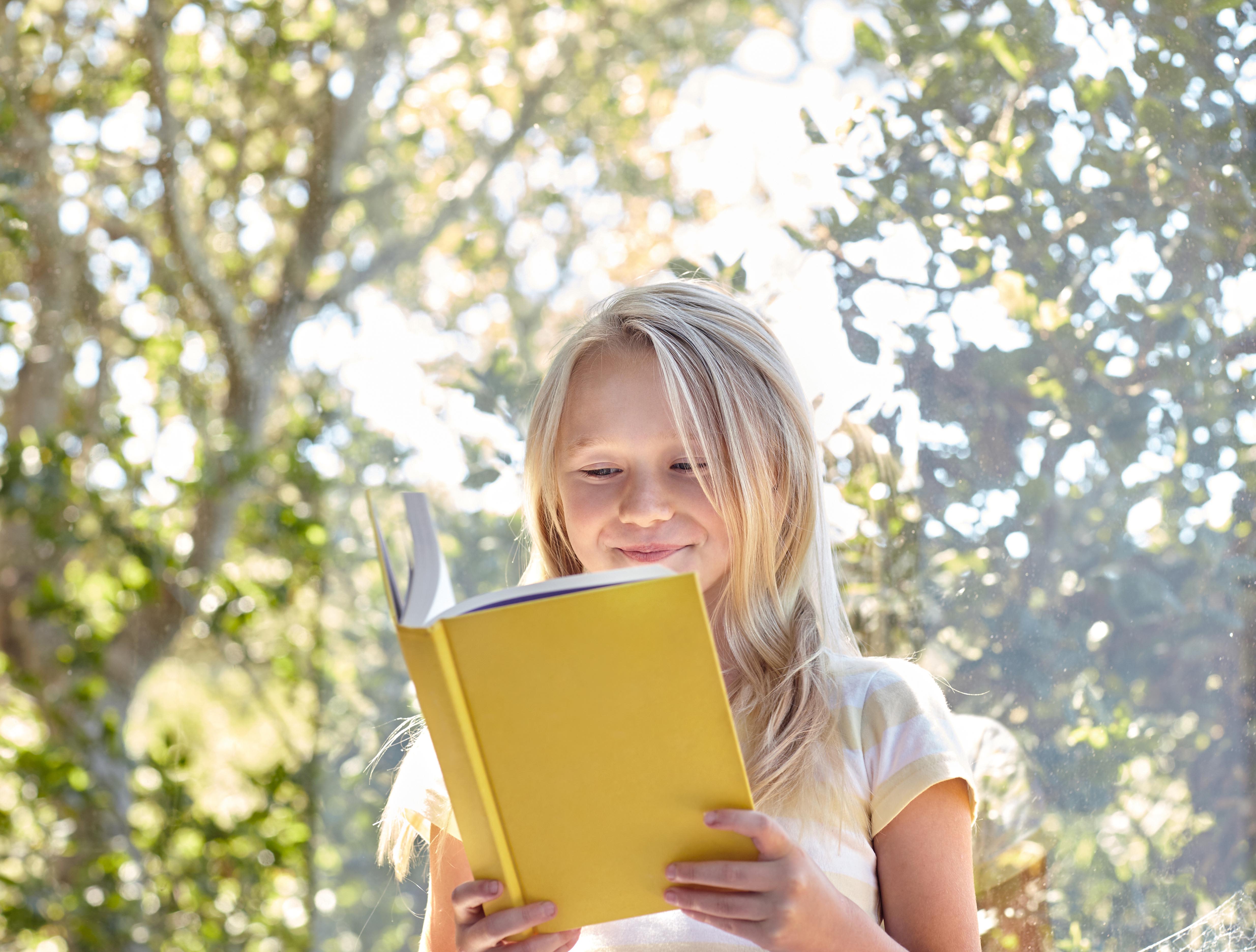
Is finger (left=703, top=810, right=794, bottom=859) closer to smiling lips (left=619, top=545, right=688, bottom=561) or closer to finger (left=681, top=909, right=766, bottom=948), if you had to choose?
finger (left=681, top=909, right=766, bottom=948)

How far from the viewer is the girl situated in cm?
108

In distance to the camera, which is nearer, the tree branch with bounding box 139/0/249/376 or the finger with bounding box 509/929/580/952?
the finger with bounding box 509/929/580/952

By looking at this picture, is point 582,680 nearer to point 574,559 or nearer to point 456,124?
point 574,559

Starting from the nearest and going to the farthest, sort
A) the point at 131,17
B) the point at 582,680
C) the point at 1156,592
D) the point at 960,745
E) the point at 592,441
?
the point at 582,680 < the point at 960,745 < the point at 592,441 < the point at 1156,592 < the point at 131,17

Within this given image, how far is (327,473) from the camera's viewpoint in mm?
1954

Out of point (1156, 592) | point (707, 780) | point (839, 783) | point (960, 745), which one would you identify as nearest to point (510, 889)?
point (707, 780)

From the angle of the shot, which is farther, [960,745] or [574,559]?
[574,559]

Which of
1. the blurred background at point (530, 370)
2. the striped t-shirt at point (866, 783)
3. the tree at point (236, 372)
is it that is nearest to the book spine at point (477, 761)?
the striped t-shirt at point (866, 783)

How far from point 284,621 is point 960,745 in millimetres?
1337

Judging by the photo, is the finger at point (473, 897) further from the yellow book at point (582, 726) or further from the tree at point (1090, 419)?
the tree at point (1090, 419)

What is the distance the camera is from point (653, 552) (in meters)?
1.21

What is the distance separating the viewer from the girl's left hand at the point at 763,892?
0.81 meters

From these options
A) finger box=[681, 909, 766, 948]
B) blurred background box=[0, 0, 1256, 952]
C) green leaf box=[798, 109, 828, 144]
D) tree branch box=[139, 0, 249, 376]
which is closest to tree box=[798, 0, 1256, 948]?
blurred background box=[0, 0, 1256, 952]

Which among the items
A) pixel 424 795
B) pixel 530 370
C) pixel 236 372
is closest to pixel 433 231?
pixel 530 370
